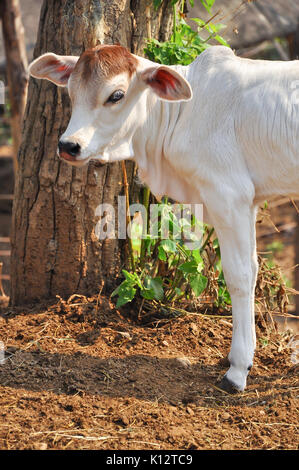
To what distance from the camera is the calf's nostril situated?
3002 millimetres

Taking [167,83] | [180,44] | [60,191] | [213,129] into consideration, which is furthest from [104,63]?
[60,191]

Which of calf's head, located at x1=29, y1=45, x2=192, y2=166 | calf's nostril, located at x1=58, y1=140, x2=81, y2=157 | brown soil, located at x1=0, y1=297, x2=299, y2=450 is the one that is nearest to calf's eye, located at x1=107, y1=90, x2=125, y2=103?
calf's head, located at x1=29, y1=45, x2=192, y2=166

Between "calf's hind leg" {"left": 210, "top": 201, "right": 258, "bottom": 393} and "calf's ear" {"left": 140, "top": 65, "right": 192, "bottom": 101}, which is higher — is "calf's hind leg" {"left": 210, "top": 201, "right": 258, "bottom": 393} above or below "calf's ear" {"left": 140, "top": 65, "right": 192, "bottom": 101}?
below

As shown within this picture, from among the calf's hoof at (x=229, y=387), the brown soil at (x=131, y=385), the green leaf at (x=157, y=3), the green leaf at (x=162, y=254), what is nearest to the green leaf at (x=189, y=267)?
the green leaf at (x=162, y=254)

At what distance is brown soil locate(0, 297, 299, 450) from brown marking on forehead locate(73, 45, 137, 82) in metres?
1.58

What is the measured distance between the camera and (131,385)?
3424 millimetres

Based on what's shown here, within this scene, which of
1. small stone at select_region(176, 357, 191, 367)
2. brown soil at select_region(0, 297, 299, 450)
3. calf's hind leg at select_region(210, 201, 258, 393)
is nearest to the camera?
brown soil at select_region(0, 297, 299, 450)

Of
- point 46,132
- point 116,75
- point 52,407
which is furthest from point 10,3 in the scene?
point 52,407

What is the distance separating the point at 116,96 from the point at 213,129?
546 mm

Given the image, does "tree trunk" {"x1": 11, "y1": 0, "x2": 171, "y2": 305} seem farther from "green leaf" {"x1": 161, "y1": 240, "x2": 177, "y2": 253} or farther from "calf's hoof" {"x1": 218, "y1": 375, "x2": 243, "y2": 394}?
"calf's hoof" {"x1": 218, "y1": 375, "x2": 243, "y2": 394}

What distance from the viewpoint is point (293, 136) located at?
319 cm

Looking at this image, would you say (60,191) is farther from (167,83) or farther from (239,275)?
(239,275)

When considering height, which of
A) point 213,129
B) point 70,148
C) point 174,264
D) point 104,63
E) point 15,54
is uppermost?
point 15,54

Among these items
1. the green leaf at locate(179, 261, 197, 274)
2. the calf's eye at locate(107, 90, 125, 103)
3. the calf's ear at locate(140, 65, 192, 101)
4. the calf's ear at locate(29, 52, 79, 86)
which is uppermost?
the calf's ear at locate(29, 52, 79, 86)
